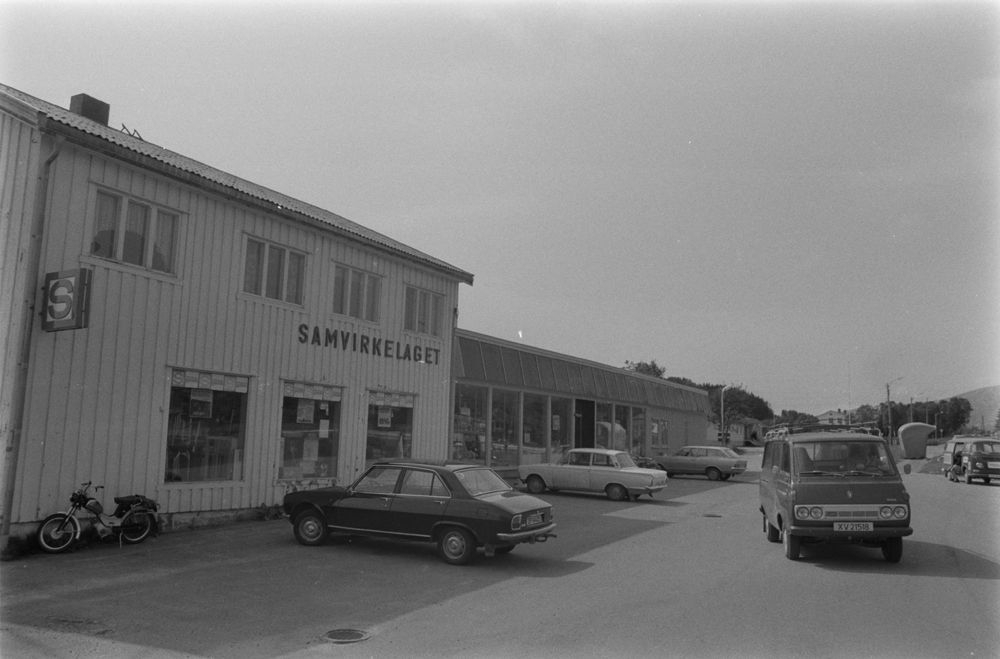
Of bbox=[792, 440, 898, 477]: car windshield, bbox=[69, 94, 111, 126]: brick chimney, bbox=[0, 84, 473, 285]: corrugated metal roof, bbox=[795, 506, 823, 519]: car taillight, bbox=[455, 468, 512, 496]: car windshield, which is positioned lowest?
bbox=[795, 506, 823, 519]: car taillight

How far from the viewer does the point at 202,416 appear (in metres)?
13.4

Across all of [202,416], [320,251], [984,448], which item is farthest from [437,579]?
[984,448]

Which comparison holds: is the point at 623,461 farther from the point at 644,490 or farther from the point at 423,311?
the point at 423,311

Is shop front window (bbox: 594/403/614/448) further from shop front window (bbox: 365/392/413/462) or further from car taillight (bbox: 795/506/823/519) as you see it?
car taillight (bbox: 795/506/823/519)

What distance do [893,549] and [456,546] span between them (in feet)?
21.0

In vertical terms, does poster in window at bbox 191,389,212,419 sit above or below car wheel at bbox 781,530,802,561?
above

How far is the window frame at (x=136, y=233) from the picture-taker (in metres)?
11.8

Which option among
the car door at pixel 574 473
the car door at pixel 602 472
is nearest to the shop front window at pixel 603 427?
the car door at pixel 574 473

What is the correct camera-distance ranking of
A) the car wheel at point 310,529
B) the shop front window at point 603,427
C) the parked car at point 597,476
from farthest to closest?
the shop front window at point 603,427, the parked car at point 597,476, the car wheel at point 310,529

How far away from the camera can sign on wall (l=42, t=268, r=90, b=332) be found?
33.7 feet

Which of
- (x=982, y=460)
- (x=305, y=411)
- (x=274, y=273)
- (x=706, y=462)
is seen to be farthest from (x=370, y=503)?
(x=982, y=460)

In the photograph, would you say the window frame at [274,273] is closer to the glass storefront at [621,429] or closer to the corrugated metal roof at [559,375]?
the corrugated metal roof at [559,375]

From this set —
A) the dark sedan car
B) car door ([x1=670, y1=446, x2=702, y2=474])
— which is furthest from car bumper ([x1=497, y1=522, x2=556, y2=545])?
car door ([x1=670, y1=446, x2=702, y2=474])

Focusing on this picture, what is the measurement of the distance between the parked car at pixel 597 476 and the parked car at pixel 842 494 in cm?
925
